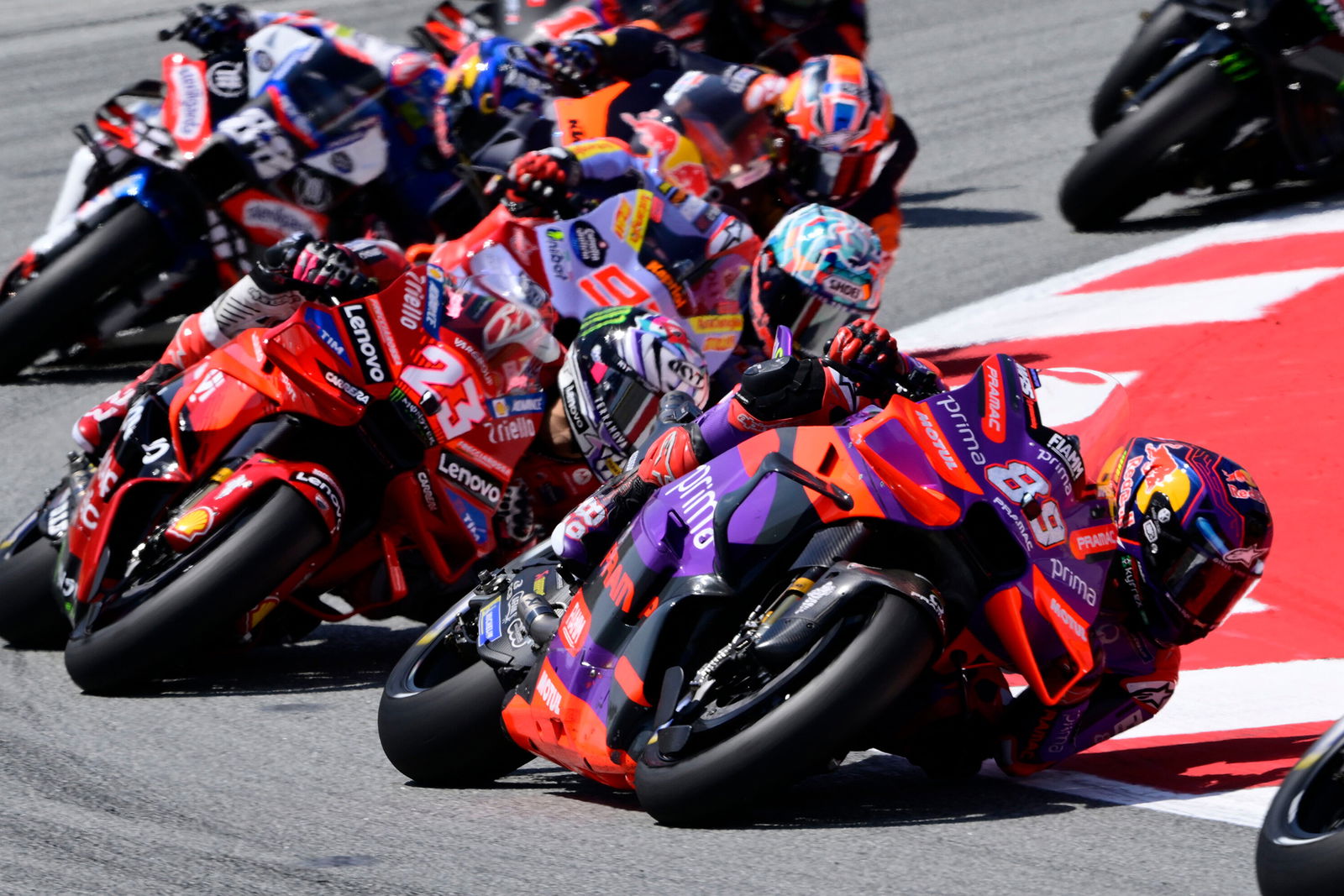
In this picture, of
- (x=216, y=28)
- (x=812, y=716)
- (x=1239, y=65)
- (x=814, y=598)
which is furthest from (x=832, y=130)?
(x=812, y=716)

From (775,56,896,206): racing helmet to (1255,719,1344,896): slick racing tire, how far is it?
558 centimetres

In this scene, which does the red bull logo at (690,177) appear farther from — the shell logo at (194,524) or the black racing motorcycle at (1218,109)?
the shell logo at (194,524)

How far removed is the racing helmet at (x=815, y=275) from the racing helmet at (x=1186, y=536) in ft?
7.14

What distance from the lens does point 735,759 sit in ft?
13.1

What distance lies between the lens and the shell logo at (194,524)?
5430 millimetres

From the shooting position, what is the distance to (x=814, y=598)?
4.11m

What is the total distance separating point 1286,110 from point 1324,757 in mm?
7192

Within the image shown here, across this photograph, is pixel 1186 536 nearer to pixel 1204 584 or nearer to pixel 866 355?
pixel 1204 584

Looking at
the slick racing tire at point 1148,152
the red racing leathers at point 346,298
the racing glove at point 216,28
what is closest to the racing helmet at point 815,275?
the red racing leathers at point 346,298

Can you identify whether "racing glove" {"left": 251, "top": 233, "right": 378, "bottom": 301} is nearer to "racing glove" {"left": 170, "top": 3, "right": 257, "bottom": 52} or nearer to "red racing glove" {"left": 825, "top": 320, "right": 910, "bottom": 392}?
"red racing glove" {"left": 825, "top": 320, "right": 910, "bottom": 392}

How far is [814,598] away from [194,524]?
213 centimetres

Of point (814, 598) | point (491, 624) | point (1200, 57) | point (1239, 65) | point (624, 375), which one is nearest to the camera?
point (814, 598)

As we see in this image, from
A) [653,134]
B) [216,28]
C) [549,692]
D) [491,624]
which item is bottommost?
[653,134]

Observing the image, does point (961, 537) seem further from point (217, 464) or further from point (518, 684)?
point (217, 464)
